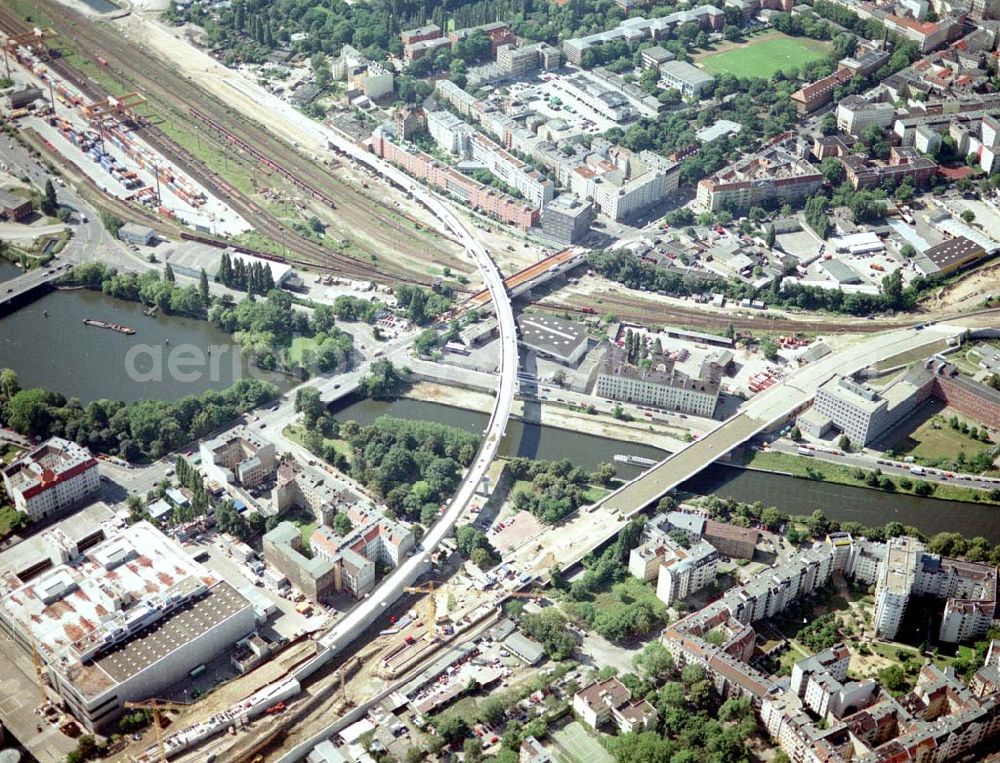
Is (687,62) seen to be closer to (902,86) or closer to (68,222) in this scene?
(902,86)

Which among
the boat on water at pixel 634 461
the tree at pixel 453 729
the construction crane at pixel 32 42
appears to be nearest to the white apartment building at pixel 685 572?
the boat on water at pixel 634 461

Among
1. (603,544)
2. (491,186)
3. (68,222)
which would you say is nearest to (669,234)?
(491,186)

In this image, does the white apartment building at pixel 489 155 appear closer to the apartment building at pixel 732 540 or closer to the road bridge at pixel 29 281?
the road bridge at pixel 29 281

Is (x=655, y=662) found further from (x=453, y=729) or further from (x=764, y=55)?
(x=764, y=55)

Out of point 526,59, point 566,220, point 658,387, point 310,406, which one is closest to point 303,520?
point 310,406

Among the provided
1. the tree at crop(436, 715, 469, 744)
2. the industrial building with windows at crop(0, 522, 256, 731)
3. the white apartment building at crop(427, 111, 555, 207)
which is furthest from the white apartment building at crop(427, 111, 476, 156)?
the tree at crop(436, 715, 469, 744)

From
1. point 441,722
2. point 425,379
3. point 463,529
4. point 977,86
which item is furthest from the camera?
point 977,86

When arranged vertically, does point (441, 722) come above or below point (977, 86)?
below
